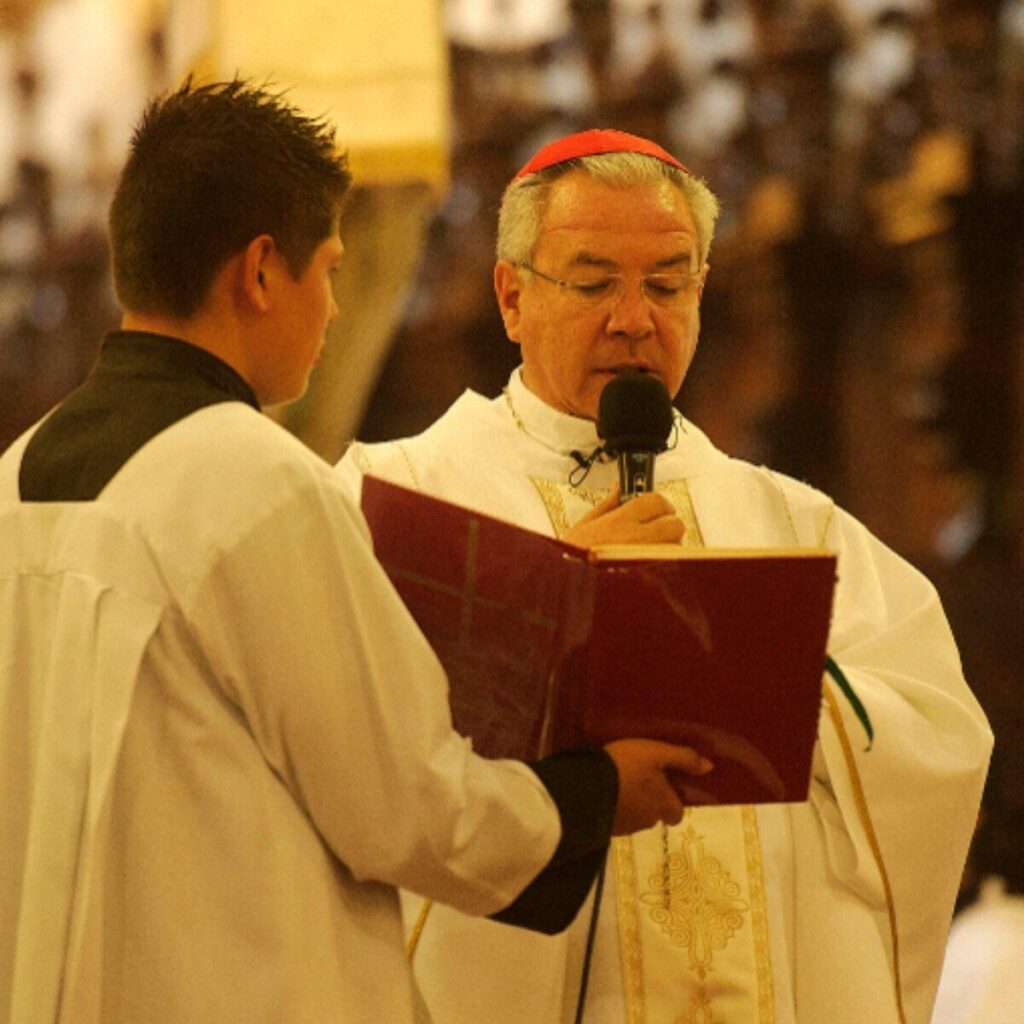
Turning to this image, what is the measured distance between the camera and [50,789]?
238 centimetres

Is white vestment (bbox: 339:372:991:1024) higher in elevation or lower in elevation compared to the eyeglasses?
lower

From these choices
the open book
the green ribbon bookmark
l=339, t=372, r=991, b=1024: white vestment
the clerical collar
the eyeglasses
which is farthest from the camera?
the clerical collar

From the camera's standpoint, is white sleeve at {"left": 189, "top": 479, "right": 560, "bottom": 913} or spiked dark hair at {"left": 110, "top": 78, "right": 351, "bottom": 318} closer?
white sleeve at {"left": 189, "top": 479, "right": 560, "bottom": 913}

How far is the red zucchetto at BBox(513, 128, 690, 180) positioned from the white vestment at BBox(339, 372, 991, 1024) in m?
0.89

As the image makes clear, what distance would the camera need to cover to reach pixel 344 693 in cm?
235

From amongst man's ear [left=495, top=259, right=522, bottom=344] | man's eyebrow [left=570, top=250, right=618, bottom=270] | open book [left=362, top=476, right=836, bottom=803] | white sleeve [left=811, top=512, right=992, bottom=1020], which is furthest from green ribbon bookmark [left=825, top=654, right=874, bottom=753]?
man's ear [left=495, top=259, right=522, bottom=344]

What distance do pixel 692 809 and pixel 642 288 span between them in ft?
2.97

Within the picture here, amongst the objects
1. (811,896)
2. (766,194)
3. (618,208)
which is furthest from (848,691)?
(766,194)

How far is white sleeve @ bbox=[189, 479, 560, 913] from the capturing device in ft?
7.64

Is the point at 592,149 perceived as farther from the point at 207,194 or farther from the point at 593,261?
the point at 207,194

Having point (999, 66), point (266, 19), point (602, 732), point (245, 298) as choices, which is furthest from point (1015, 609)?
point (245, 298)

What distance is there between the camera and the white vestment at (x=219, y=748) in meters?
2.34

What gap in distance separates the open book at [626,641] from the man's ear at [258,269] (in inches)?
15.3

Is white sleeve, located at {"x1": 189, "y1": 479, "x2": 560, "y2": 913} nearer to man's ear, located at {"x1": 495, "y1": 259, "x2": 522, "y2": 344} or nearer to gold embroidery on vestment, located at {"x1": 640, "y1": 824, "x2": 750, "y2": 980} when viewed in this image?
gold embroidery on vestment, located at {"x1": 640, "y1": 824, "x2": 750, "y2": 980}
